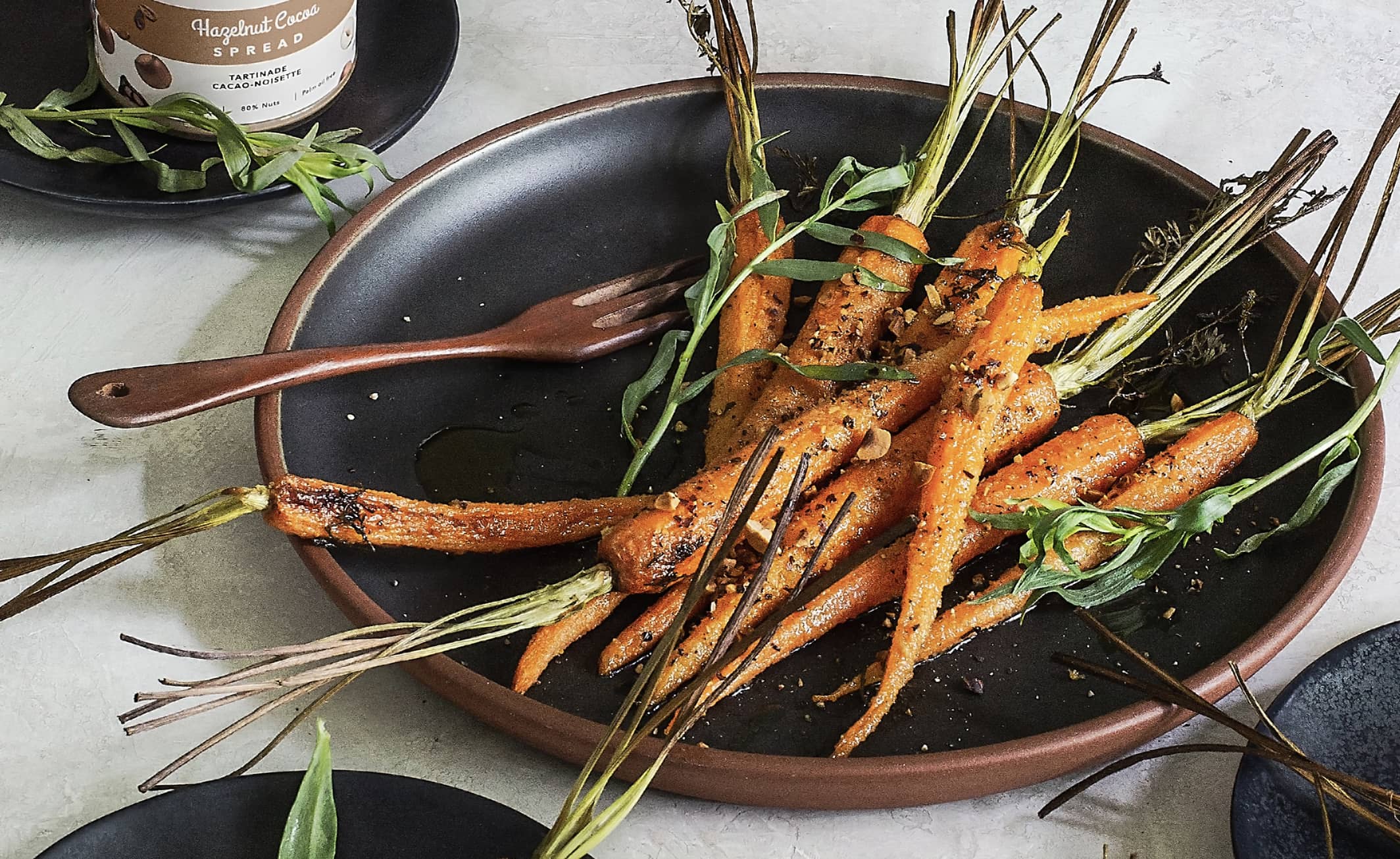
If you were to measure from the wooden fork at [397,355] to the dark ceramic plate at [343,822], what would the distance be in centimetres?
30

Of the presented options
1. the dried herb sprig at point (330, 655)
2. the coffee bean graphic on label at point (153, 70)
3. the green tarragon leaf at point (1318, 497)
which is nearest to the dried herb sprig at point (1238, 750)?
the green tarragon leaf at point (1318, 497)

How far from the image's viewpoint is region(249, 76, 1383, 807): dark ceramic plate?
2.81ft

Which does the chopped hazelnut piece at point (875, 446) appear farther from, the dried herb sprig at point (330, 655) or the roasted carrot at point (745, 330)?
the dried herb sprig at point (330, 655)

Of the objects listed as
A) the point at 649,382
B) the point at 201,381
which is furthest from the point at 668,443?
the point at 201,381

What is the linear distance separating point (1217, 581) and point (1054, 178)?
0.45 meters

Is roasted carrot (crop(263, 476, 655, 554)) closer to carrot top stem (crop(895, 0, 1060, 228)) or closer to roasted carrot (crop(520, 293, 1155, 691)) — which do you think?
roasted carrot (crop(520, 293, 1155, 691))

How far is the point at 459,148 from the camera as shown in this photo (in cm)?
123

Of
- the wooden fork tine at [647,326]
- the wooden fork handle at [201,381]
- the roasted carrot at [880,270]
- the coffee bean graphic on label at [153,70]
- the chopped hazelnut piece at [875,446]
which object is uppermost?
the roasted carrot at [880,270]

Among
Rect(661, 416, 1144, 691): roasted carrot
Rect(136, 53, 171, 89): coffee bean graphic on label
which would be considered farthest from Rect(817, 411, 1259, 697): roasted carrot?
Rect(136, 53, 171, 89): coffee bean graphic on label

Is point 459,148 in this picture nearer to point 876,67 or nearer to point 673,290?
point 673,290

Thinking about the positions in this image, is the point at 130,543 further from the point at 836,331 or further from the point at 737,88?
the point at 737,88

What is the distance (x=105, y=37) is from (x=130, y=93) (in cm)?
5

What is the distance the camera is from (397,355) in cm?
107

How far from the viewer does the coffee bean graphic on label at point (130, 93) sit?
3.99ft
